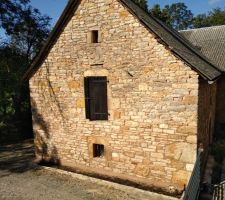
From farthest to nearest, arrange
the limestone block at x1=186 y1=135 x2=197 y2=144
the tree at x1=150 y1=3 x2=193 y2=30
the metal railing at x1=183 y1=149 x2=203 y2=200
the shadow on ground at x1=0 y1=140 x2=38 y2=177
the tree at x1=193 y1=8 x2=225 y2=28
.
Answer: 1. the tree at x1=150 y1=3 x2=193 y2=30
2. the tree at x1=193 y1=8 x2=225 y2=28
3. the shadow on ground at x1=0 y1=140 x2=38 y2=177
4. the limestone block at x1=186 y1=135 x2=197 y2=144
5. the metal railing at x1=183 y1=149 x2=203 y2=200

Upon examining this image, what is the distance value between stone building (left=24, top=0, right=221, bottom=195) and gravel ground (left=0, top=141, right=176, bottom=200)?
0.81m

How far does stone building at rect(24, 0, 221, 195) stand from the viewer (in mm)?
7363

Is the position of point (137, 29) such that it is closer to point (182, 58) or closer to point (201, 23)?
point (182, 58)

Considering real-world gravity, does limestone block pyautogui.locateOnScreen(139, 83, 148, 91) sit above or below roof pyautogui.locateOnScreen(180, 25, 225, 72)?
below

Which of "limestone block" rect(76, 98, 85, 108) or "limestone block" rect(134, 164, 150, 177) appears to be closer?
"limestone block" rect(134, 164, 150, 177)

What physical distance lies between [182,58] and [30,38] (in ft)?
40.0

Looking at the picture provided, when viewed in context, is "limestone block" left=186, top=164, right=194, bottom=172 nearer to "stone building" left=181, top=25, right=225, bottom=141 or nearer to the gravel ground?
the gravel ground

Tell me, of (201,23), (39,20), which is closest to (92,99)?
(39,20)

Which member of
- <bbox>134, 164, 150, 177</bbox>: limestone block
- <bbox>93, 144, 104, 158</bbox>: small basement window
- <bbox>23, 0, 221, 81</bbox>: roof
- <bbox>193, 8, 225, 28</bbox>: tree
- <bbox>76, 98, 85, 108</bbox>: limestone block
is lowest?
<bbox>134, 164, 150, 177</bbox>: limestone block

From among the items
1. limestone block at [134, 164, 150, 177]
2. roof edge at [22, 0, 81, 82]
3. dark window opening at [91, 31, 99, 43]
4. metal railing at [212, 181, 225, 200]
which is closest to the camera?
metal railing at [212, 181, 225, 200]

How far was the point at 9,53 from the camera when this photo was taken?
50.8 ft

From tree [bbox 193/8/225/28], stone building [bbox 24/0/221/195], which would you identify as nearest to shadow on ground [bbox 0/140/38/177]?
stone building [bbox 24/0/221/195]

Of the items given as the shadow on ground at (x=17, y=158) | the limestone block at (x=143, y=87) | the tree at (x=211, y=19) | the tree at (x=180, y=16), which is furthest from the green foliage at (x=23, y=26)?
the tree at (x=180, y=16)

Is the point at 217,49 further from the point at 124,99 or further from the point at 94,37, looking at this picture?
the point at 124,99
